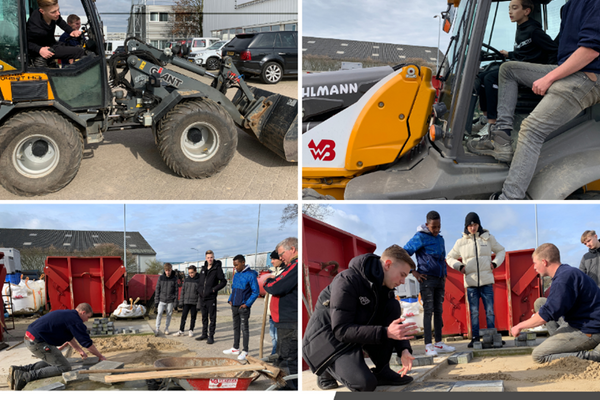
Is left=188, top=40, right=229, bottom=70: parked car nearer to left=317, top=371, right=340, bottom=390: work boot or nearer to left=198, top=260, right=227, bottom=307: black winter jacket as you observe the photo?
left=198, top=260, right=227, bottom=307: black winter jacket

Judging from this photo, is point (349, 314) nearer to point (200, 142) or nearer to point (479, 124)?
point (479, 124)

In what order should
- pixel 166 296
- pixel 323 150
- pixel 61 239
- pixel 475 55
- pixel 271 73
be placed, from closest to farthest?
pixel 475 55
pixel 323 150
pixel 61 239
pixel 166 296
pixel 271 73

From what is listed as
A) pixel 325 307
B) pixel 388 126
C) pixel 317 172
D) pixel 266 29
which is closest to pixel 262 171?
pixel 317 172

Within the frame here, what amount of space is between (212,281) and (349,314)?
314 cm

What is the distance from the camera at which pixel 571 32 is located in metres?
3.19

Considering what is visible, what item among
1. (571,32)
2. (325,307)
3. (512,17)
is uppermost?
(512,17)

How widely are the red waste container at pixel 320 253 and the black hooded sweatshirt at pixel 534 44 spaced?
2.09 metres

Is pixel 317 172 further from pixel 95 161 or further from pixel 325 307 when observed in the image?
pixel 95 161

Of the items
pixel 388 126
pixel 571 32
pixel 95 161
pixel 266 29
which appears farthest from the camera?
pixel 266 29

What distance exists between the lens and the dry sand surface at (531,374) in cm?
316

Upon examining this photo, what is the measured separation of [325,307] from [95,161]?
145 inches

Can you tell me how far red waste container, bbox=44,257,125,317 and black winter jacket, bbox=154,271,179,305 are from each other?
3.63ft

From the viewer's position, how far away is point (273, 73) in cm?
1177

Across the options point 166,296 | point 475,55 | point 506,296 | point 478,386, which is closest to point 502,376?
point 478,386
